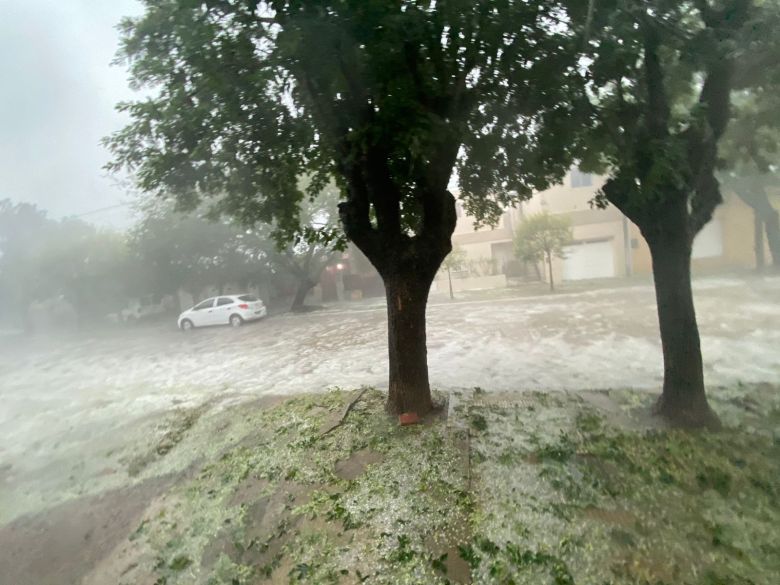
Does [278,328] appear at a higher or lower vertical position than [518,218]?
lower

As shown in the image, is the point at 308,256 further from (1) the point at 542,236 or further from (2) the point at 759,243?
(2) the point at 759,243

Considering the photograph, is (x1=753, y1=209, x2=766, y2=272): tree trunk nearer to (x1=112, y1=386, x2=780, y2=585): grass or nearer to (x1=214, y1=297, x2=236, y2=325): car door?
(x1=112, y1=386, x2=780, y2=585): grass

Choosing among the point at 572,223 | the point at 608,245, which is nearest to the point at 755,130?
the point at 572,223

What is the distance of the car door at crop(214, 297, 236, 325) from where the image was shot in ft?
41.3

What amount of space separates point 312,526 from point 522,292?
12283mm

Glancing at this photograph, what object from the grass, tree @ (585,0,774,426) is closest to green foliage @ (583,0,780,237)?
tree @ (585,0,774,426)

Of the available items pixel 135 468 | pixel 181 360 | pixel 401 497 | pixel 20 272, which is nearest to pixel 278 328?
pixel 181 360

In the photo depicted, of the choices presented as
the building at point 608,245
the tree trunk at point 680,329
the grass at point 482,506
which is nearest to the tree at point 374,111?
the grass at point 482,506

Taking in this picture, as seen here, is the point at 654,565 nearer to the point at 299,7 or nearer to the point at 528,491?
the point at 528,491

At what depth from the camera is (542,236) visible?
13.1 metres

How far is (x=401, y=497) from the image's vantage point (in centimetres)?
330

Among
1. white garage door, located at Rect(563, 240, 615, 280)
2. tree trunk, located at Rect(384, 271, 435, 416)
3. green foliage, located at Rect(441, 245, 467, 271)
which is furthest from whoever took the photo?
white garage door, located at Rect(563, 240, 615, 280)

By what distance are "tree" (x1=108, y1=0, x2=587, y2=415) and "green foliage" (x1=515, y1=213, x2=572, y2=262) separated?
8.35m

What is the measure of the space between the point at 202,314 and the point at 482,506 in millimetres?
11181
